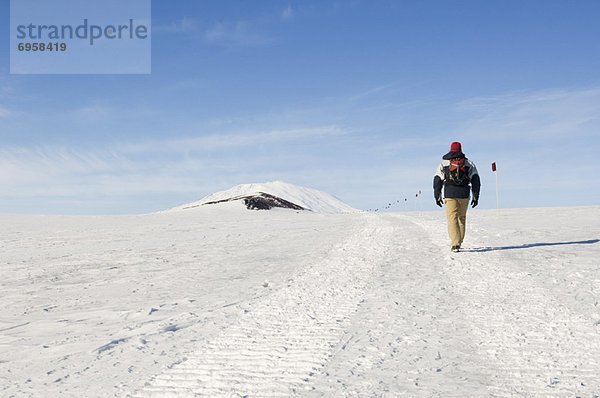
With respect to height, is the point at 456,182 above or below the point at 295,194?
below

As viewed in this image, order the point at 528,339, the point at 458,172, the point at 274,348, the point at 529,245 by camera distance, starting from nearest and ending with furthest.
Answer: the point at 274,348
the point at 528,339
the point at 458,172
the point at 529,245

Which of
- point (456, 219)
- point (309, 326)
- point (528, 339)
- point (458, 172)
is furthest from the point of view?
point (458, 172)

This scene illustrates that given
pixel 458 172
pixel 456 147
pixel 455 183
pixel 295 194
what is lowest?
pixel 455 183

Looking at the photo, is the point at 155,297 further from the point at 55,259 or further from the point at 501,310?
the point at 55,259

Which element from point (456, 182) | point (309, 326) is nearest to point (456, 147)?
point (456, 182)

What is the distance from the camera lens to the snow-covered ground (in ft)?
10.6

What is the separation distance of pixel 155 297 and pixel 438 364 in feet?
13.0

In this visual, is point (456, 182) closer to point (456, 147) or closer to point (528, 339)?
point (456, 147)

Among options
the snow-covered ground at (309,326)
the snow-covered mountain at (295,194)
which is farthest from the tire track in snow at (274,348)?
the snow-covered mountain at (295,194)

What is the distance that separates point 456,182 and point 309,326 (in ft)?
23.9

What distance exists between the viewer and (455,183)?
1090cm

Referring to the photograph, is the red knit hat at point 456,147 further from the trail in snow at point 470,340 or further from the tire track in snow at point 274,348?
the tire track in snow at point 274,348

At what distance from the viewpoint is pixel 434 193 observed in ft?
36.3

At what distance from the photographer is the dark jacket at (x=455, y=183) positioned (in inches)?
428
